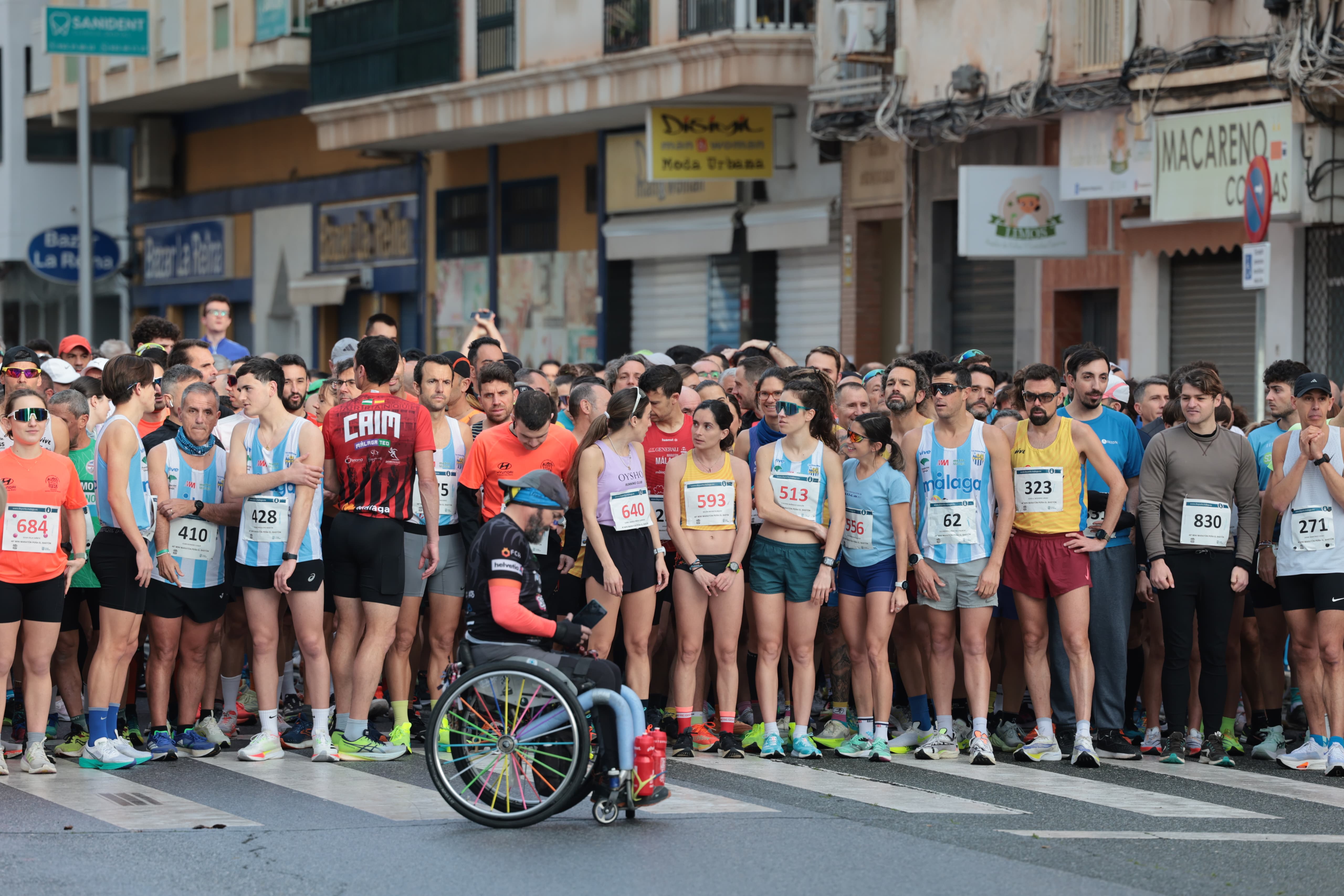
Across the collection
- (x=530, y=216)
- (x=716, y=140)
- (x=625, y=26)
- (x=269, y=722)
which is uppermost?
(x=625, y=26)

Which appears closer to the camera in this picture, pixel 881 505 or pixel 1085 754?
pixel 1085 754

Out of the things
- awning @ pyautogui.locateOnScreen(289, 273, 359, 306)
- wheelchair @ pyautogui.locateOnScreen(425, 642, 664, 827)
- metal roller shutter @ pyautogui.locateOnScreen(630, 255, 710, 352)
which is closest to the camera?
wheelchair @ pyautogui.locateOnScreen(425, 642, 664, 827)

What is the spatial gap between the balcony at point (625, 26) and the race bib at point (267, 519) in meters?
15.5

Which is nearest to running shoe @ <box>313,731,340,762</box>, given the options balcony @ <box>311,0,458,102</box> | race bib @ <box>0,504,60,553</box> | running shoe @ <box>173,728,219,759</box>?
running shoe @ <box>173,728,219,759</box>

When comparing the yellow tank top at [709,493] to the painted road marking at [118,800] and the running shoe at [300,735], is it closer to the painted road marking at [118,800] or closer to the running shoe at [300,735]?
the running shoe at [300,735]

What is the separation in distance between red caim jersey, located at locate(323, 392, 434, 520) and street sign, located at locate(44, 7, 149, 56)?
15042 mm

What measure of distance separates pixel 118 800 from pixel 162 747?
120 centimetres

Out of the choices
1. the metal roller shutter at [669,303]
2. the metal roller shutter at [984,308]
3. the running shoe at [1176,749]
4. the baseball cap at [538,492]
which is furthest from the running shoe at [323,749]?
the metal roller shutter at [669,303]

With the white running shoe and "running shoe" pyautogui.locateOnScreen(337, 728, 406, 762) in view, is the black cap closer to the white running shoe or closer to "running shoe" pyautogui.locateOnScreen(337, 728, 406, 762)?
"running shoe" pyautogui.locateOnScreen(337, 728, 406, 762)

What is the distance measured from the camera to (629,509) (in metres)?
10.6

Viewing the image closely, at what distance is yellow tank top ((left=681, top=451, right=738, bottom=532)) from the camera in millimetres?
10656

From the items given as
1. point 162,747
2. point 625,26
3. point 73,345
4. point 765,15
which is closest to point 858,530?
point 162,747

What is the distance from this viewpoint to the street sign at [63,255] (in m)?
27.9

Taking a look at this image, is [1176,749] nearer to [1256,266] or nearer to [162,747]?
[1256,266]
